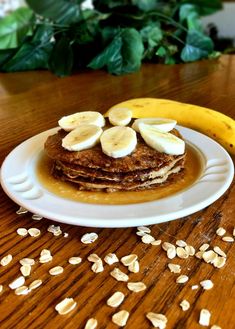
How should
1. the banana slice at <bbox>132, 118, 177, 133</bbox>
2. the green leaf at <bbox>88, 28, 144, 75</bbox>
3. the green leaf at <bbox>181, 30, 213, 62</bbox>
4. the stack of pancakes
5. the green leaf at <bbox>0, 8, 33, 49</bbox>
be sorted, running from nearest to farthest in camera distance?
1. the stack of pancakes
2. the banana slice at <bbox>132, 118, 177, 133</bbox>
3. the green leaf at <bbox>88, 28, 144, 75</bbox>
4. the green leaf at <bbox>0, 8, 33, 49</bbox>
5. the green leaf at <bbox>181, 30, 213, 62</bbox>

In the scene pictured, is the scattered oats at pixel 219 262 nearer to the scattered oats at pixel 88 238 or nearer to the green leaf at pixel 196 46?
the scattered oats at pixel 88 238

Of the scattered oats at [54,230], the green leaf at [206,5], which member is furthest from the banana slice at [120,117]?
the green leaf at [206,5]

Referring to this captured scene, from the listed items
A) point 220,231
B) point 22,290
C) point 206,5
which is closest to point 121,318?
point 22,290

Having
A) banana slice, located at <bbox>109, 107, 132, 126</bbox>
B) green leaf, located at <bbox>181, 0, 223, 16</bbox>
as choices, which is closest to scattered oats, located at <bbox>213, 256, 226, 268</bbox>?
banana slice, located at <bbox>109, 107, 132, 126</bbox>

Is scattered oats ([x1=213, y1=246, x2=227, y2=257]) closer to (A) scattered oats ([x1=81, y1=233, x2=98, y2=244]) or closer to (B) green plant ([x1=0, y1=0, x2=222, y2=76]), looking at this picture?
(A) scattered oats ([x1=81, y1=233, x2=98, y2=244])

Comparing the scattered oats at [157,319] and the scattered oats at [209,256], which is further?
the scattered oats at [209,256]

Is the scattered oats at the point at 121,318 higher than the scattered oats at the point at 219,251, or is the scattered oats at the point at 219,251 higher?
the scattered oats at the point at 121,318

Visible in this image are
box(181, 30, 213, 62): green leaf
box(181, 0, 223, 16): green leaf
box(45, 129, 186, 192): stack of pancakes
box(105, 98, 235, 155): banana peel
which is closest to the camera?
box(45, 129, 186, 192): stack of pancakes

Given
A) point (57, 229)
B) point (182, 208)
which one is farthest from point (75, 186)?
point (182, 208)
